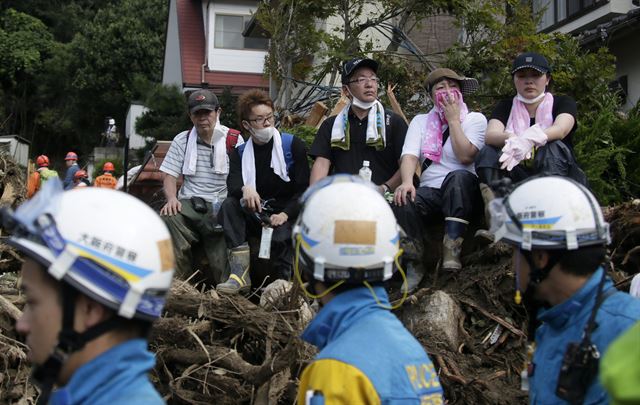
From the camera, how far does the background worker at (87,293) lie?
2.20 meters

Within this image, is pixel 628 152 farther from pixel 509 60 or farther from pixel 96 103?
pixel 96 103

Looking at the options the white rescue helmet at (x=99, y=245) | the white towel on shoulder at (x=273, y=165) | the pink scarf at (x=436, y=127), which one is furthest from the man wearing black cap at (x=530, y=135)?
the white rescue helmet at (x=99, y=245)

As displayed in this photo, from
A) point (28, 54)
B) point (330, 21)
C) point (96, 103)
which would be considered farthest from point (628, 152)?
point (28, 54)

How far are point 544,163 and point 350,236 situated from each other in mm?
3693

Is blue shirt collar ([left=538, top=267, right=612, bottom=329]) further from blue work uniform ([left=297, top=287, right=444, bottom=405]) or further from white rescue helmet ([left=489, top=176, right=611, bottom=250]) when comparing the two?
blue work uniform ([left=297, top=287, right=444, bottom=405])

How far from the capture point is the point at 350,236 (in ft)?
9.20

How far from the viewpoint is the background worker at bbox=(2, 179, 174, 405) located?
86.7 inches

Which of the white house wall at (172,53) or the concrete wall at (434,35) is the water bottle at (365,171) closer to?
the concrete wall at (434,35)

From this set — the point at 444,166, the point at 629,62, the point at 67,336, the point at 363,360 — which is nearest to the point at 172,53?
the point at 629,62

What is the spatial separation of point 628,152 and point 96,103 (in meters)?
32.8

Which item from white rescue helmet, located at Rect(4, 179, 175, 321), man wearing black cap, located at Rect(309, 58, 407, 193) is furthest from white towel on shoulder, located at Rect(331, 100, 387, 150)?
white rescue helmet, located at Rect(4, 179, 175, 321)

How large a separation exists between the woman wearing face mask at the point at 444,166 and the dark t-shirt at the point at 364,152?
21cm

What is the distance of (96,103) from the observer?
123ft

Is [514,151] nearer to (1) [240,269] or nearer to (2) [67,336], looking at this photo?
(1) [240,269]
